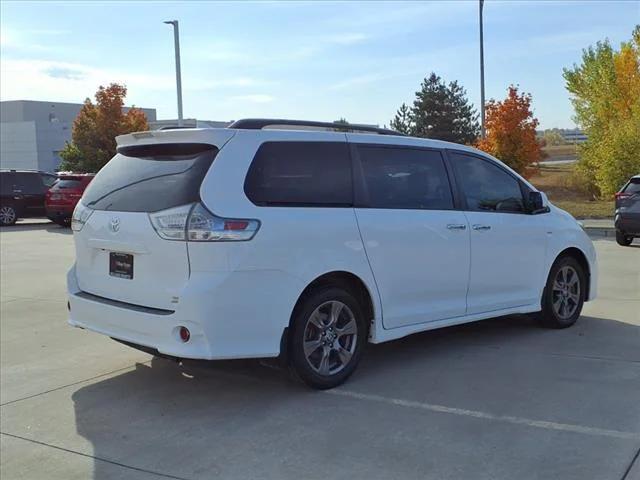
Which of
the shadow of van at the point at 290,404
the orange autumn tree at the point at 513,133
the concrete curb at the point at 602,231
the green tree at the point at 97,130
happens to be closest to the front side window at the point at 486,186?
the shadow of van at the point at 290,404

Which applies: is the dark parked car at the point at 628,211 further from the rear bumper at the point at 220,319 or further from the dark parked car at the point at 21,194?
the dark parked car at the point at 21,194

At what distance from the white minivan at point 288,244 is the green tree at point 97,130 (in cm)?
2906

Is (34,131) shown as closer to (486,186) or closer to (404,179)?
(486,186)

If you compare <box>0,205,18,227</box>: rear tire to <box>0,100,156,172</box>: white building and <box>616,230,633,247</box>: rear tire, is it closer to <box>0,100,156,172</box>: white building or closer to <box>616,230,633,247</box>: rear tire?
<box>616,230,633,247</box>: rear tire

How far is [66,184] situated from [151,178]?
18.1 m

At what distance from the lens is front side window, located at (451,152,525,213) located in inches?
244

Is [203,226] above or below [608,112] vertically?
below

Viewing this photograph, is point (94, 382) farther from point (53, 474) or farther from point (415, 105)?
point (415, 105)

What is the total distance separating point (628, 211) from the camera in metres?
14.0

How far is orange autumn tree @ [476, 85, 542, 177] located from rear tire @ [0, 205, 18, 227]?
19127 millimetres

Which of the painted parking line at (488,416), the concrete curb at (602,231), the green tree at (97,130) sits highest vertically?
the green tree at (97,130)

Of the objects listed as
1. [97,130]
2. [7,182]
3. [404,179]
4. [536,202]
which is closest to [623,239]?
[536,202]

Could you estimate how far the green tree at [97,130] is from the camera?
33031 mm

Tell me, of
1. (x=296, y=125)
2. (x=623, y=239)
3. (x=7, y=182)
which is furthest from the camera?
(x=7, y=182)
